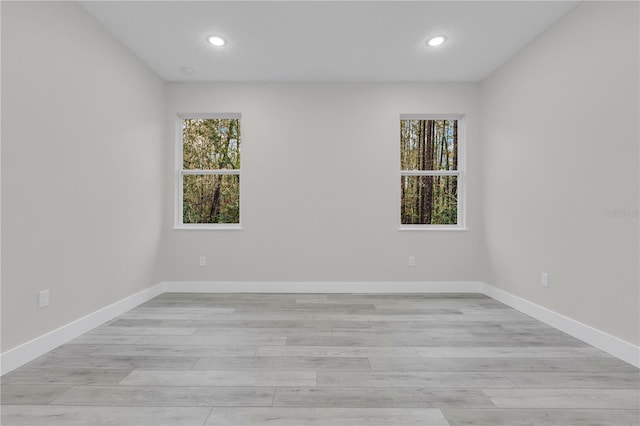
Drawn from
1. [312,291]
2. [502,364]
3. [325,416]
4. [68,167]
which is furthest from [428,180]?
[68,167]

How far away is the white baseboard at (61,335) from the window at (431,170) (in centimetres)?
319

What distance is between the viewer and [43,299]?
7.16ft

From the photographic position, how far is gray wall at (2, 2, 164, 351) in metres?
1.97

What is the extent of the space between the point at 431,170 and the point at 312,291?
2.14 metres

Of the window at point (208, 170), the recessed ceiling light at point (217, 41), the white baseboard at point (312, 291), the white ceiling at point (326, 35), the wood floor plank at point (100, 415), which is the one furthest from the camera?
the window at point (208, 170)

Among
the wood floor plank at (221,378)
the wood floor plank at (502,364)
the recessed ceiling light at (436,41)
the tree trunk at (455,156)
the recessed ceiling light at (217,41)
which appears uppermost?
the recessed ceiling light at (436,41)

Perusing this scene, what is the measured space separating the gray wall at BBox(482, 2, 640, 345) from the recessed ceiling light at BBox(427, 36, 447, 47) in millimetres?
865

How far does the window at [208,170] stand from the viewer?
4055 millimetres

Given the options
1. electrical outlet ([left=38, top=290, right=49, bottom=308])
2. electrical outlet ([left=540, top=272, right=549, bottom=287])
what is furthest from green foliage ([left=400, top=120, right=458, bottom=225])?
electrical outlet ([left=38, top=290, right=49, bottom=308])

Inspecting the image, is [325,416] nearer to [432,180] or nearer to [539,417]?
[539,417]

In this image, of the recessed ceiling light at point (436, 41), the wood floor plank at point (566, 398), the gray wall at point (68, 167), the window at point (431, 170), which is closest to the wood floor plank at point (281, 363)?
the wood floor plank at point (566, 398)

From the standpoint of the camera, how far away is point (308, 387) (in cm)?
174

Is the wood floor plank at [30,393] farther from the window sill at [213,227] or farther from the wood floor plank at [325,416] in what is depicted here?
the window sill at [213,227]

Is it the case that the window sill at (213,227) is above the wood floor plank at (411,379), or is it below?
above
